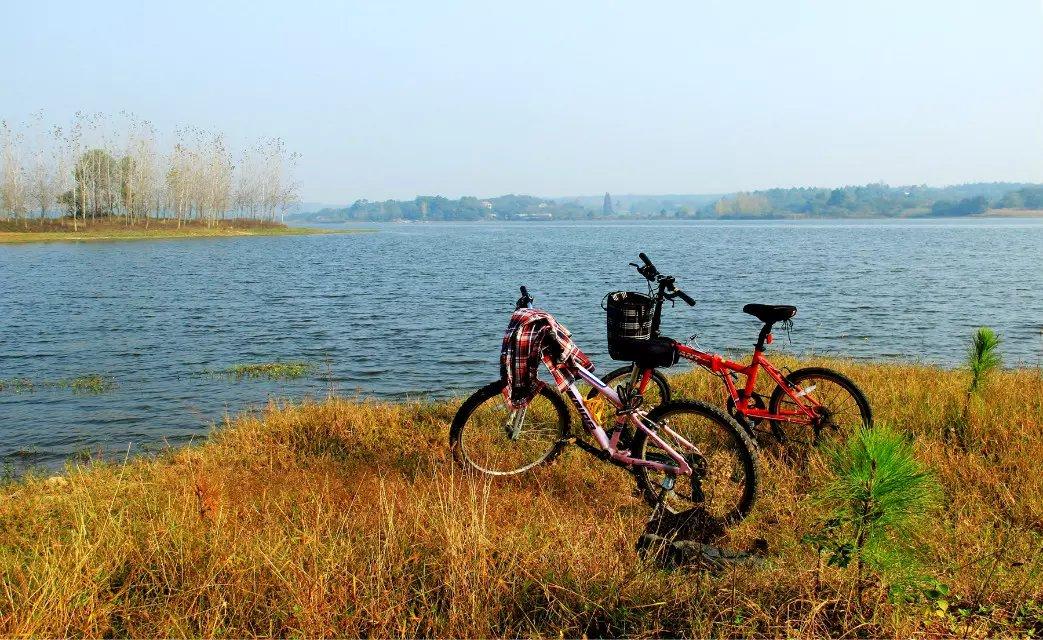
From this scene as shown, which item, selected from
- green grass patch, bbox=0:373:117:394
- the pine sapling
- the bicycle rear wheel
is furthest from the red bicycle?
green grass patch, bbox=0:373:117:394

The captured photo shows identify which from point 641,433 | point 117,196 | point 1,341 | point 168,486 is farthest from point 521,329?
point 117,196

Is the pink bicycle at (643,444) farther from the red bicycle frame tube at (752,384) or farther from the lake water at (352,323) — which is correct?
the lake water at (352,323)

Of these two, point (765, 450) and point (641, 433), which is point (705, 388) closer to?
point (765, 450)

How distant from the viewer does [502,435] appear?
21.0 ft

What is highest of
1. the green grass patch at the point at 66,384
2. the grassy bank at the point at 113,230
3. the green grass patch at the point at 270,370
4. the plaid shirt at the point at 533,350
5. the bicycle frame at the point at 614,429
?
the grassy bank at the point at 113,230

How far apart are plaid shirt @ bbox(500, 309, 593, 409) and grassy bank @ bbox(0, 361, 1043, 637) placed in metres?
0.92

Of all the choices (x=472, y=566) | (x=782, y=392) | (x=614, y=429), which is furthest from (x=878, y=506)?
(x=782, y=392)

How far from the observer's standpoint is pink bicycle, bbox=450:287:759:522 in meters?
5.07

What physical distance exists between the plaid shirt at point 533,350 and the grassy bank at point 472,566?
0.92 metres

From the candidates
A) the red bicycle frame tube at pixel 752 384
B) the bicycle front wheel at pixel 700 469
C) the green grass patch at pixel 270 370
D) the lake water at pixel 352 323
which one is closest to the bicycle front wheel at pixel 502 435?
the bicycle front wheel at pixel 700 469

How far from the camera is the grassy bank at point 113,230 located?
79.8 metres

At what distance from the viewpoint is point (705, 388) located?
871cm

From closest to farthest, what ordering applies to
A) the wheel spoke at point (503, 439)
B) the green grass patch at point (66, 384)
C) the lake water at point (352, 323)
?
the wheel spoke at point (503, 439)
the lake water at point (352, 323)
the green grass patch at point (66, 384)

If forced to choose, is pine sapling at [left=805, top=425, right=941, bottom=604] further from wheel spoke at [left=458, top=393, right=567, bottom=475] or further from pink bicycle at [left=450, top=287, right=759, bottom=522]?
wheel spoke at [left=458, top=393, right=567, bottom=475]
